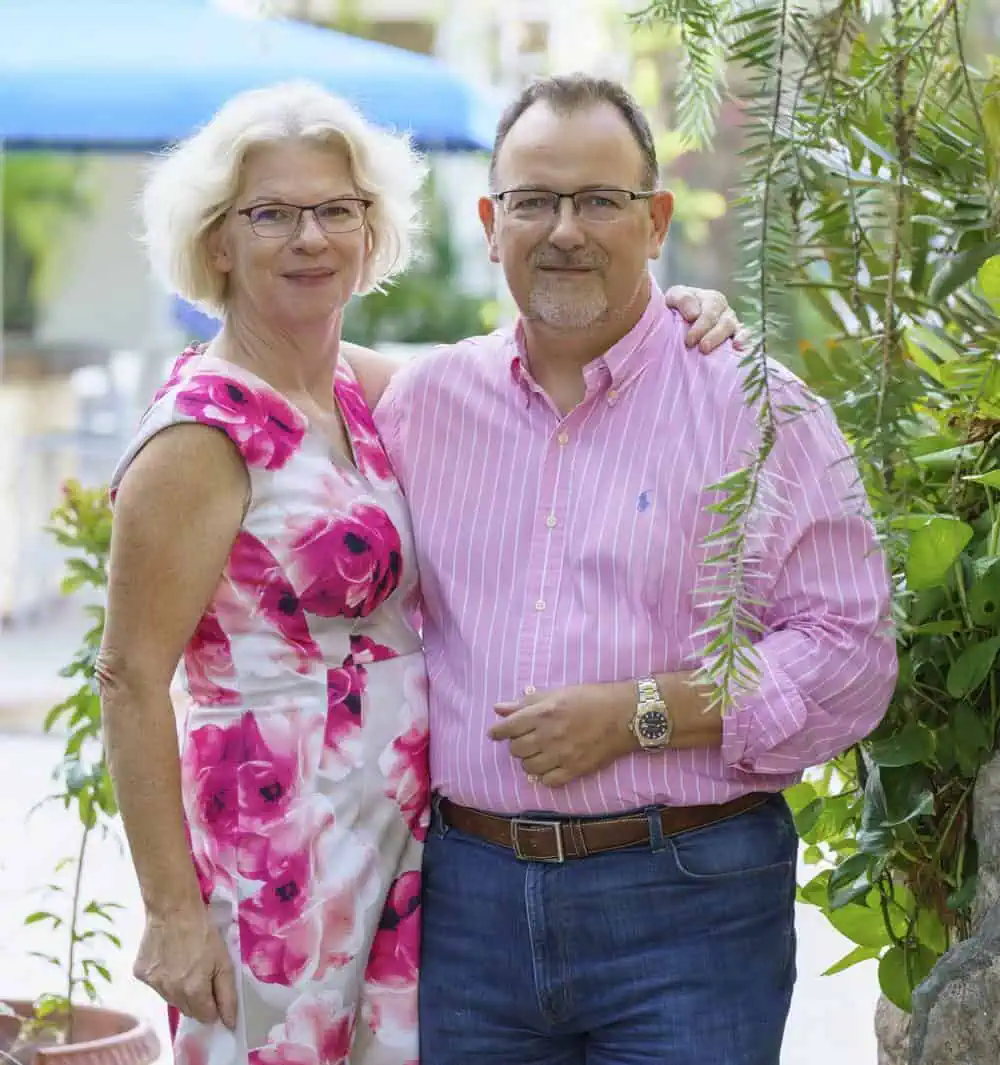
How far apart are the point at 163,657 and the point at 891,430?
1209 millimetres

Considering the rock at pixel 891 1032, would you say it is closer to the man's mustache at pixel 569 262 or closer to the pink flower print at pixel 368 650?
the pink flower print at pixel 368 650

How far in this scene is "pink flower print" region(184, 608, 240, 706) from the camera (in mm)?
2299

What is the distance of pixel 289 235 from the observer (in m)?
2.37

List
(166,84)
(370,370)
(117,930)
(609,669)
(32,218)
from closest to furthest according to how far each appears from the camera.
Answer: (609,669)
(370,370)
(117,930)
(166,84)
(32,218)

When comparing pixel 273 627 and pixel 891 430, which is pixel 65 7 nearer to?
pixel 273 627

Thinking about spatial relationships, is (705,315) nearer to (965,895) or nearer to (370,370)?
(370,370)

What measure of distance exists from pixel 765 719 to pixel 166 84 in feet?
16.7

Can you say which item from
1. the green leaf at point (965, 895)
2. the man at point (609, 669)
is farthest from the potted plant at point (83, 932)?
the green leaf at point (965, 895)

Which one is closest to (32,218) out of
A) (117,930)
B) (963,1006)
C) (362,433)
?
(117,930)

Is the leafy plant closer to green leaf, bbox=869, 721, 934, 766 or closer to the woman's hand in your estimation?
the woman's hand

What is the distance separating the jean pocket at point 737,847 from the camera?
2225mm

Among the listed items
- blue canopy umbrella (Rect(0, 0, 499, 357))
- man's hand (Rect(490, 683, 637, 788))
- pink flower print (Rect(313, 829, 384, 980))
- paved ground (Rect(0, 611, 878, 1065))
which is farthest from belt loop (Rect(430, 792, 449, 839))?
blue canopy umbrella (Rect(0, 0, 499, 357))

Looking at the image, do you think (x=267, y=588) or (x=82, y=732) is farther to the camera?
(x=82, y=732)

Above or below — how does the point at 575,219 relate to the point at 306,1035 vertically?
above
